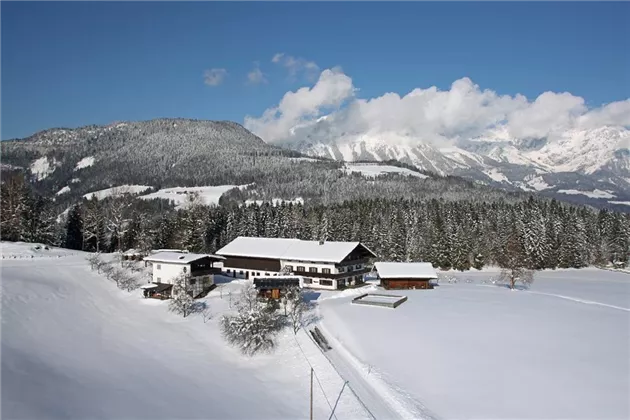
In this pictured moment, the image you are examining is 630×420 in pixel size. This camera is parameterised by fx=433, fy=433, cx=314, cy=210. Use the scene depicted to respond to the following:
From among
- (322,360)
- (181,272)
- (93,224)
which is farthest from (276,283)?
(93,224)

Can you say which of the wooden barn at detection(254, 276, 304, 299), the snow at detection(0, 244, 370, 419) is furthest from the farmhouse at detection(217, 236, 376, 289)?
the snow at detection(0, 244, 370, 419)

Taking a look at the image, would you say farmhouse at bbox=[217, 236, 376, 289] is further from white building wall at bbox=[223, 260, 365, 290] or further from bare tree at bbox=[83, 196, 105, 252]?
bare tree at bbox=[83, 196, 105, 252]

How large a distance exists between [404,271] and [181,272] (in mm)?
35767

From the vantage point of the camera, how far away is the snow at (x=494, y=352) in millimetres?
29062

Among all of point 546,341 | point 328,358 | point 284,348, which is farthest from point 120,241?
point 546,341

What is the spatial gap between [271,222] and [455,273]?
148 feet

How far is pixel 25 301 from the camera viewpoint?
43969 millimetres

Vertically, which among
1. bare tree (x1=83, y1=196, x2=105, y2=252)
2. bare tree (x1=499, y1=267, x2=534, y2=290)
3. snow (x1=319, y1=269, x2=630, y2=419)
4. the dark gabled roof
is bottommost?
snow (x1=319, y1=269, x2=630, y2=419)

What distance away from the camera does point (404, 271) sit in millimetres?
72562

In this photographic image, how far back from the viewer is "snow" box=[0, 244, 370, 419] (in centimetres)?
2739

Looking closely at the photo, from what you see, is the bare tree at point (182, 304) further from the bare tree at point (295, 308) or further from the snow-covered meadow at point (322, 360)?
the bare tree at point (295, 308)

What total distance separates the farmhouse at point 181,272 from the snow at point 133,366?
6.86 metres

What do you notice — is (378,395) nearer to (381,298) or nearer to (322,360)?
(322,360)

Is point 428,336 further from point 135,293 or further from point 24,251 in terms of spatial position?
point 24,251
